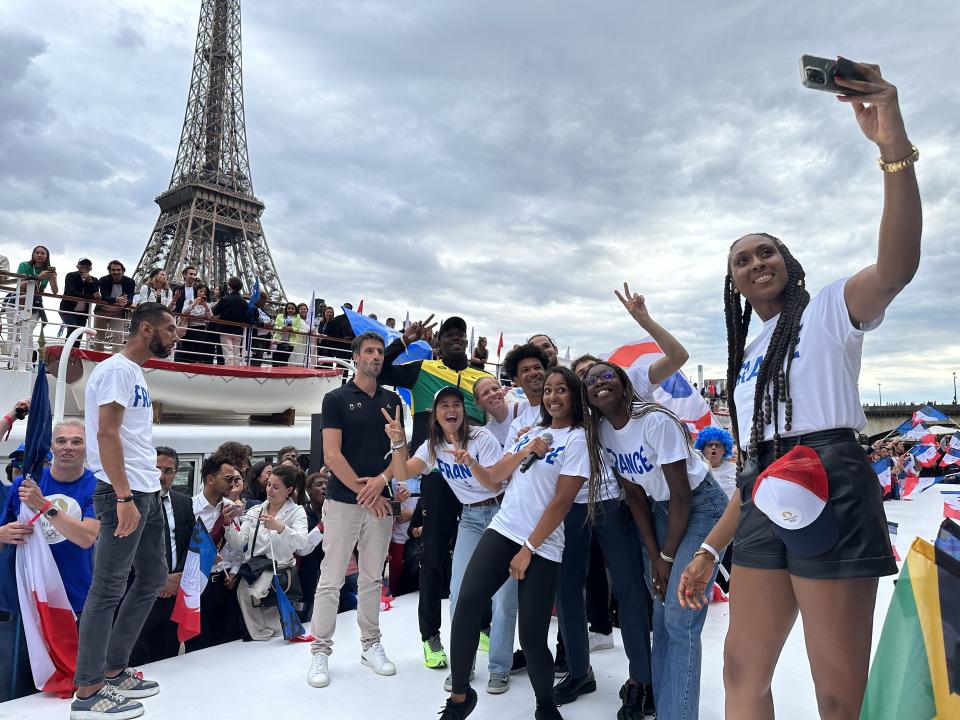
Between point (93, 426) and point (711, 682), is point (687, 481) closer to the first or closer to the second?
point (711, 682)

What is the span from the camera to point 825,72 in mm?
1480

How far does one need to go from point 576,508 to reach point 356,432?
1.34 m

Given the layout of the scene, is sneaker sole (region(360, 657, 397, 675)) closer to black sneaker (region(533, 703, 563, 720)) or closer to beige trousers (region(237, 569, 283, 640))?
beige trousers (region(237, 569, 283, 640))

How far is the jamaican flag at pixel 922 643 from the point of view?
1.43 metres

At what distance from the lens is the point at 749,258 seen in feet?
6.24

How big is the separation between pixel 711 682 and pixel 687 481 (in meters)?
1.45

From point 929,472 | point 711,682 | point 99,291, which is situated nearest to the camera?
point 711,682

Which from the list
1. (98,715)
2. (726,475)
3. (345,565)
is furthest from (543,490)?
(726,475)

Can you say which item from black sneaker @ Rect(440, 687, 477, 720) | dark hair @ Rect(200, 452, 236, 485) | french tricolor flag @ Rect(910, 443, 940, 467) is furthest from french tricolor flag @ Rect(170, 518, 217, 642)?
french tricolor flag @ Rect(910, 443, 940, 467)

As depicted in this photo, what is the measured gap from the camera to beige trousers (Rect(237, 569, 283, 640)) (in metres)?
4.09

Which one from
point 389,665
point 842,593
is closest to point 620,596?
point 389,665

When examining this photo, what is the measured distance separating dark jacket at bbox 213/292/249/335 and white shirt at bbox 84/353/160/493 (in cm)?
749

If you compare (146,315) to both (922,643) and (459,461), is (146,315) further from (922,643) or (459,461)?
(922,643)

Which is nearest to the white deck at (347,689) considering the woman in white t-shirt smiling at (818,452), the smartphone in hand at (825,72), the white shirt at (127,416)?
the white shirt at (127,416)
